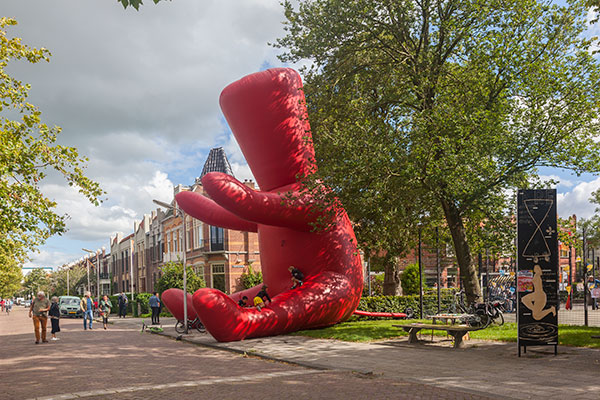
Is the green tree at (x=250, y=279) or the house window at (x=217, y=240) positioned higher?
the house window at (x=217, y=240)

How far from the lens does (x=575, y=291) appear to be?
37500 mm

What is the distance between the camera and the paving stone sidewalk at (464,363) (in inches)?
303

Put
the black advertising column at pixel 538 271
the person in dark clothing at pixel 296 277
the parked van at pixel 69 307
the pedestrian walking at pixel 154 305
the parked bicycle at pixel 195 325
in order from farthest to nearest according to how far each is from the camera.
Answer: the parked van at pixel 69 307
the pedestrian walking at pixel 154 305
the parked bicycle at pixel 195 325
the person in dark clothing at pixel 296 277
the black advertising column at pixel 538 271

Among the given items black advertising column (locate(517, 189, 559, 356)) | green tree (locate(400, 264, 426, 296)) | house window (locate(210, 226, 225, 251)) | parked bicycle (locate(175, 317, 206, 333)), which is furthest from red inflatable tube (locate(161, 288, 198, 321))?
house window (locate(210, 226, 225, 251))

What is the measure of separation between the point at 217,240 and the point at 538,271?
31.4m

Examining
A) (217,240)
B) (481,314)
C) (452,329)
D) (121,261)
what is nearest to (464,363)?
(452,329)

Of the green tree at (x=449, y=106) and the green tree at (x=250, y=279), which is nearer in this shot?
the green tree at (x=449, y=106)

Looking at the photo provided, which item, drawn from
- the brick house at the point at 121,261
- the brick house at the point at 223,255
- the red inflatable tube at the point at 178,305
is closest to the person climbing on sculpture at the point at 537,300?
the red inflatable tube at the point at 178,305

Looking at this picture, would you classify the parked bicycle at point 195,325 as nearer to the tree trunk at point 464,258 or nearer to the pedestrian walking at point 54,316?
the pedestrian walking at point 54,316

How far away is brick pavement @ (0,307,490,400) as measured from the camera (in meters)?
7.68

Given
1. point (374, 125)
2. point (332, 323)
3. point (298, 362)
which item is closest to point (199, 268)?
point (332, 323)

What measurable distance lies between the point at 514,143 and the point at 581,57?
124 inches

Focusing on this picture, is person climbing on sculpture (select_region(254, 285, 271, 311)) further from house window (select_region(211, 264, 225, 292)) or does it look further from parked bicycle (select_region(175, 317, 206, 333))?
house window (select_region(211, 264, 225, 292))

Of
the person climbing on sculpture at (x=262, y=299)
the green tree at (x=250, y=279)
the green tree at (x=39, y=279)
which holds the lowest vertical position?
the green tree at (x=39, y=279)
